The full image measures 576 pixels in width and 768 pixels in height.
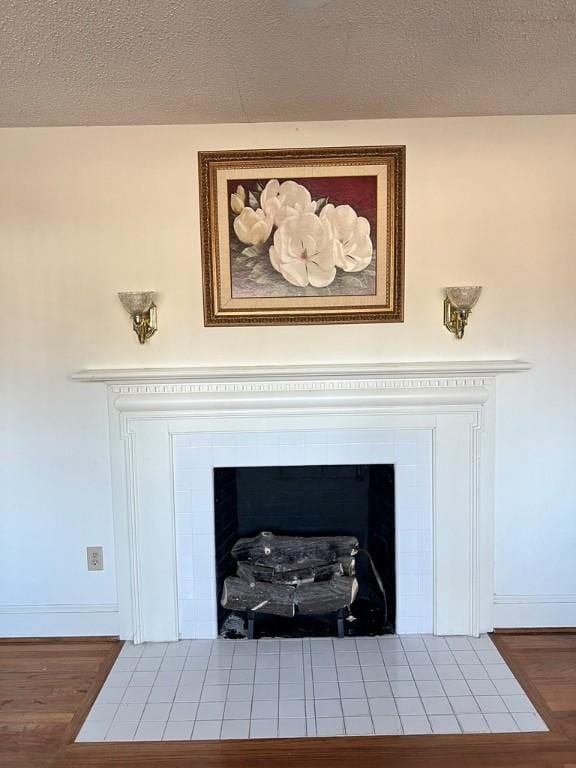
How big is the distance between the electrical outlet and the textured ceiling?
5.82ft

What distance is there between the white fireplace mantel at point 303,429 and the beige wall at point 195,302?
0.09m

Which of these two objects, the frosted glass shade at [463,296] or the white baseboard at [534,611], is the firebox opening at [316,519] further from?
the frosted glass shade at [463,296]

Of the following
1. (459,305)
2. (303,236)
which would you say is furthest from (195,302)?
(459,305)

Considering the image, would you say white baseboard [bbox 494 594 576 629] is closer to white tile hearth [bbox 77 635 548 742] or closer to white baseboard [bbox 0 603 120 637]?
white tile hearth [bbox 77 635 548 742]

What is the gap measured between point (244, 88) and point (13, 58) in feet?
2.37

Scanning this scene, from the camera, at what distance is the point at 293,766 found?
1781mm

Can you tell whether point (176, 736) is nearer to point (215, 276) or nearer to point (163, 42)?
point (215, 276)

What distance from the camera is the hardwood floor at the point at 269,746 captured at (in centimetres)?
180

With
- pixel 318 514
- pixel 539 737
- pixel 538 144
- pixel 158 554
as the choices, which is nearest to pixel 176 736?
pixel 158 554

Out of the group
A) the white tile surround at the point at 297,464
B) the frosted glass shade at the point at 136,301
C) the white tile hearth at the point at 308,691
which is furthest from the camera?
the white tile surround at the point at 297,464

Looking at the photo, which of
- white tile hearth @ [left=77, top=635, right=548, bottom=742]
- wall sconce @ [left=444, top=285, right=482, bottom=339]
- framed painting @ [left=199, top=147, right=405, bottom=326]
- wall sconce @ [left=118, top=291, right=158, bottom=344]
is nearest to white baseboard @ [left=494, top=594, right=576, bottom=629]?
white tile hearth @ [left=77, top=635, right=548, bottom=742]

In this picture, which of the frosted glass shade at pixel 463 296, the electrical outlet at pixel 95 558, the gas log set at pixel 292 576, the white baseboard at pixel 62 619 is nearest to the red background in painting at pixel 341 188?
the frosted glass shade at pixel 463 296

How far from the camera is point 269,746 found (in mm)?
1862

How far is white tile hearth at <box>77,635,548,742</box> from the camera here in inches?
76.7
